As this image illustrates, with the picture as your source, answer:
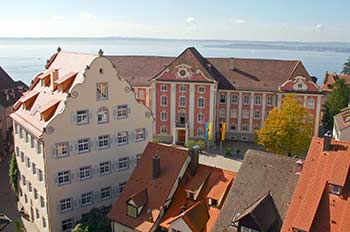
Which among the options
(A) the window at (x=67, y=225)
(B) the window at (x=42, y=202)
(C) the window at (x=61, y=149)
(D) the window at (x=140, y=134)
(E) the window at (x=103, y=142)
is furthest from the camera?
(D) the window at (x=140, y=134)

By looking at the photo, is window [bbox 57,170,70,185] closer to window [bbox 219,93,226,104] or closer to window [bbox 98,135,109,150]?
window [bbox 98,135,109,150]

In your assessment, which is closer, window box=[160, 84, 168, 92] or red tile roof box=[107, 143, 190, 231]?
red tile roof box=[107, 143, 190, 231]

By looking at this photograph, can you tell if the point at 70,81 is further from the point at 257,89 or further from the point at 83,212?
the point at 257,89

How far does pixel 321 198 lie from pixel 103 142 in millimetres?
19210

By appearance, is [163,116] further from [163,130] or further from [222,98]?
[222,98]

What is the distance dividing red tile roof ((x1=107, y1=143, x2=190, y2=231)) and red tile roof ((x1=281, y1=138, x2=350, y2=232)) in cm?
929

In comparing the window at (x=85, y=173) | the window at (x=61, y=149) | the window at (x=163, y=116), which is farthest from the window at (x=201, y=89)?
the window at (x=61, y=149)

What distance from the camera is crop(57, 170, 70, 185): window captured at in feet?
107

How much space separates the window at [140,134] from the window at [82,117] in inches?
202

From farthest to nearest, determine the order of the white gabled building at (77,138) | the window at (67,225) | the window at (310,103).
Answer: the window at (310,103) < the window at (67,225) < the white gabled building at (77,138)

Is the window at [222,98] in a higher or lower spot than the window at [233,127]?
higher

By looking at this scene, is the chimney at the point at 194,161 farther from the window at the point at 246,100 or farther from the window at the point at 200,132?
the window at the point at 246,100

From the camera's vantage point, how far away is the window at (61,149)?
32.2m

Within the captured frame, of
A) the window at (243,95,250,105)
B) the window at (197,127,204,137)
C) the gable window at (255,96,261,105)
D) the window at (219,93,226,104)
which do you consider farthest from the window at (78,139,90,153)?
the gable window at (255,96,261,105)
